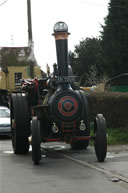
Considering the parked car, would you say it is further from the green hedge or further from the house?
the house

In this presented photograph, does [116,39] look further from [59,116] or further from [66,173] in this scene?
[66,173]

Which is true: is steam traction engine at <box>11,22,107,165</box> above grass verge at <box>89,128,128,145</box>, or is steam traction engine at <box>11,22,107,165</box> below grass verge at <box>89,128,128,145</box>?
above

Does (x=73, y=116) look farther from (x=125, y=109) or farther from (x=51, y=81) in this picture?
(x=125, y=109)

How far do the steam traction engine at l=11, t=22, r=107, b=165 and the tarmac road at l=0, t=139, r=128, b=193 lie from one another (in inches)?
16.9

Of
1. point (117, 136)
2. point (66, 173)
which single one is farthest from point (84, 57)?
point (66, 173)

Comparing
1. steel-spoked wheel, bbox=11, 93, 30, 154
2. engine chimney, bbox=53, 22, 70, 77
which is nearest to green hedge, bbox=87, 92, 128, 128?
steel-spoked wheel, bbox=11, 93, 30, 154

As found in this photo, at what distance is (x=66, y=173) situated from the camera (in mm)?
8211

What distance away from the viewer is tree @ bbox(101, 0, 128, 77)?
31.4 metres

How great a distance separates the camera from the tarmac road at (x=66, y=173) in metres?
6.93

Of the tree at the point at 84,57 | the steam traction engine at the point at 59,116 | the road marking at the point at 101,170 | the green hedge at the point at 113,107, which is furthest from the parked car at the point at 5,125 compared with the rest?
the tree at the point at 84,57

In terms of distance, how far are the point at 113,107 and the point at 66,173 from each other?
254 inches

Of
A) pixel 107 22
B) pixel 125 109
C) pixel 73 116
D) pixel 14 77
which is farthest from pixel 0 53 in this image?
pixel 73 116

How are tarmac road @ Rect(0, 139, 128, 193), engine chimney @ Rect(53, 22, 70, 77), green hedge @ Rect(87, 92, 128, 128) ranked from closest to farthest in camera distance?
tarmac road @ Rect(0, 139, 128, 193), engine chimney @ Rect(53, 22, 70, 77), green hedge @ Rect(87, 92, 128, 128)

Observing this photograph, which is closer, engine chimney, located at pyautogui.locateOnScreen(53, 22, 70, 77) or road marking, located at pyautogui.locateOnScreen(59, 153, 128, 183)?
road marking, located at pyautogui.locateOnScreen(59, 153, 128, 183)
